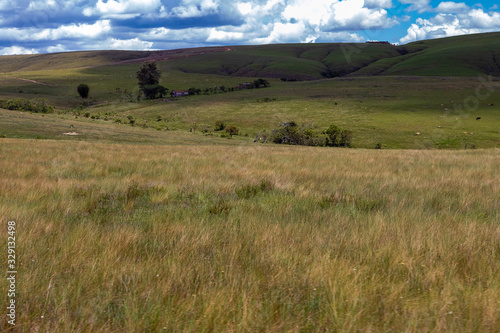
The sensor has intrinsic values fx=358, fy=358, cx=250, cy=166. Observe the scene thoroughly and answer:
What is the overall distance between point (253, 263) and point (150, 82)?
378 ft

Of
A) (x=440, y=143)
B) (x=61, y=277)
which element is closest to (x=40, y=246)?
(x=61, y=277)

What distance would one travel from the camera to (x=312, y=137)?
54219mm

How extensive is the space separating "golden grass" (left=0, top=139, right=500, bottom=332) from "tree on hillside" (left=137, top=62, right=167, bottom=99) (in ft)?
352

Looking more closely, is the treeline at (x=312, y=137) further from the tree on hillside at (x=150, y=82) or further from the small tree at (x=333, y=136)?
the tree on hillside at (x=150, y=82)

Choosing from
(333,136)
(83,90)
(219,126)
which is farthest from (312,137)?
(83,90)

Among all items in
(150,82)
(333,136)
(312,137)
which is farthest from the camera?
(150,82)

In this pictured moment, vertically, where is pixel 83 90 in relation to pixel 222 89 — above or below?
above

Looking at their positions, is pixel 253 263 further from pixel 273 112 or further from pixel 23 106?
pixel 273 112

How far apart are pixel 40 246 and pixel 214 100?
306 feet

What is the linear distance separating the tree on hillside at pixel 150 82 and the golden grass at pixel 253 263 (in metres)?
107

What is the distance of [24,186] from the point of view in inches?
243

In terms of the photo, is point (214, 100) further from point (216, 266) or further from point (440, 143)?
point (216, 266)

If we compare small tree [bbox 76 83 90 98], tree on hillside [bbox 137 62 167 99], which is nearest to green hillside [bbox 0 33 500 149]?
small tree [bbox 76 83 90 98]

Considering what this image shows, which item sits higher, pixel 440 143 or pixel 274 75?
pixel 274 75
